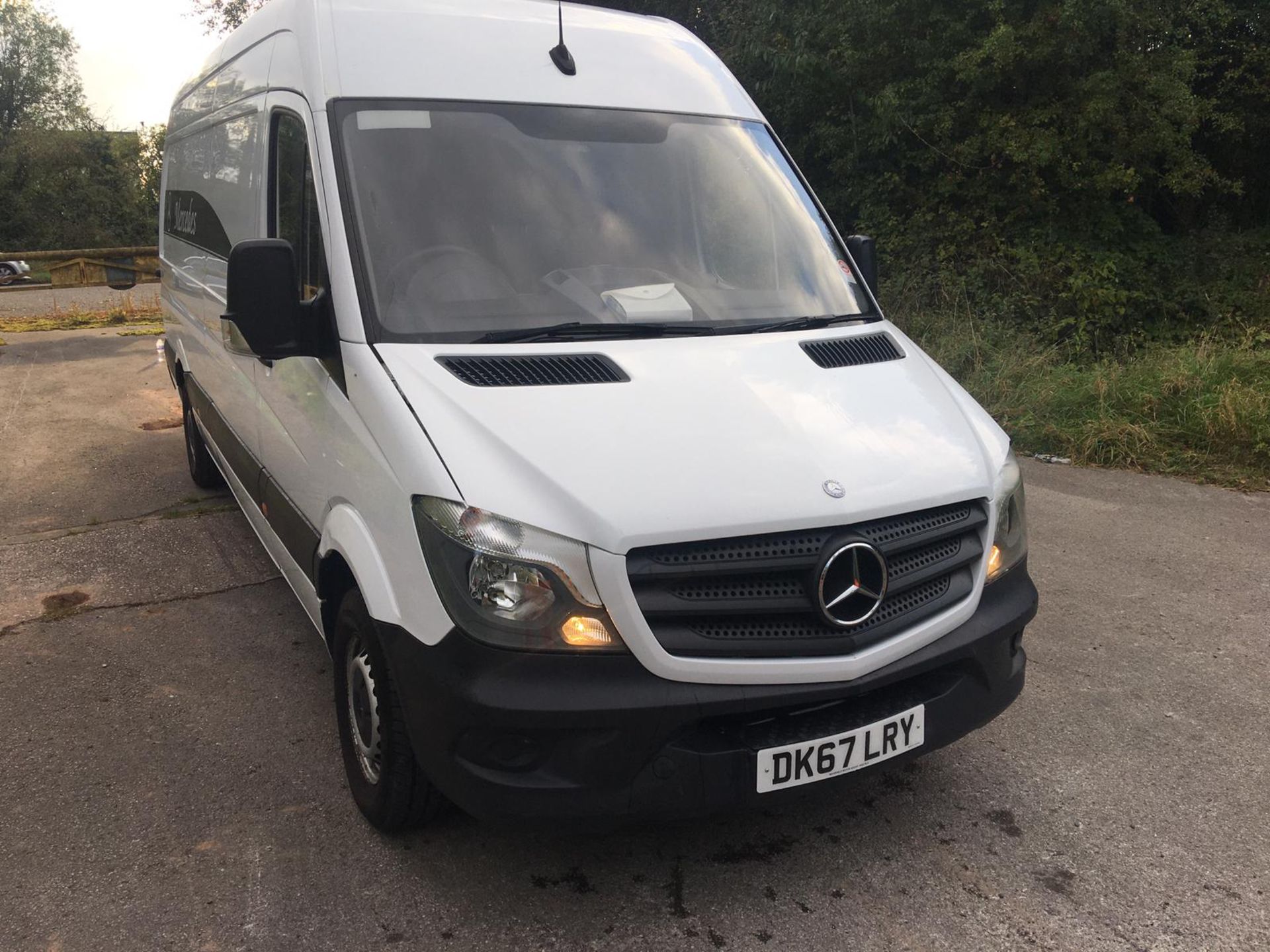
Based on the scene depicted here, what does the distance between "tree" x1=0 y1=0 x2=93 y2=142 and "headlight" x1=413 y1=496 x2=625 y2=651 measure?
60.2m

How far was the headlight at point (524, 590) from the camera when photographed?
2.46m

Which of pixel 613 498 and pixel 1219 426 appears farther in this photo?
pixel 1219 426

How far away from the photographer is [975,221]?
13422mm

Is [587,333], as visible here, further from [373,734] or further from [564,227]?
[373,734]

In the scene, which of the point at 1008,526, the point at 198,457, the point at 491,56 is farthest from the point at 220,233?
the point at 1008,526

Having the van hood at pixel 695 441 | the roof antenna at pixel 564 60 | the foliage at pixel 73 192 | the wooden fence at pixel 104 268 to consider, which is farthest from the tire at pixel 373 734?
the foliage at pixel 73 192

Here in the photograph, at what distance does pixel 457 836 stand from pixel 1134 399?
6.65 m

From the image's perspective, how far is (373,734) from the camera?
304 cm

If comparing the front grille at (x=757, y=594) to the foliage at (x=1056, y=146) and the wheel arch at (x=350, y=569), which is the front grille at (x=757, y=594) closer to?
the wheel arch at (x=350, y=569)

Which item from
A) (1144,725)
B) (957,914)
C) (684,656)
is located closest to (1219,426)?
(1144,725)

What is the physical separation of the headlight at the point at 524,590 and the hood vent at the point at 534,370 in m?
0.52

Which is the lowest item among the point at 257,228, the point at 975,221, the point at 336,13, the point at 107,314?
the point at 107,314

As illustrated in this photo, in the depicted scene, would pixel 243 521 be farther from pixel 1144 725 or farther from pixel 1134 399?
pixel 1134 399

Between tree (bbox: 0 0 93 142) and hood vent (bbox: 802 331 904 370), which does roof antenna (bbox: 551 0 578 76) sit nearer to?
hood vent (bbox: 802 331 904 370)
